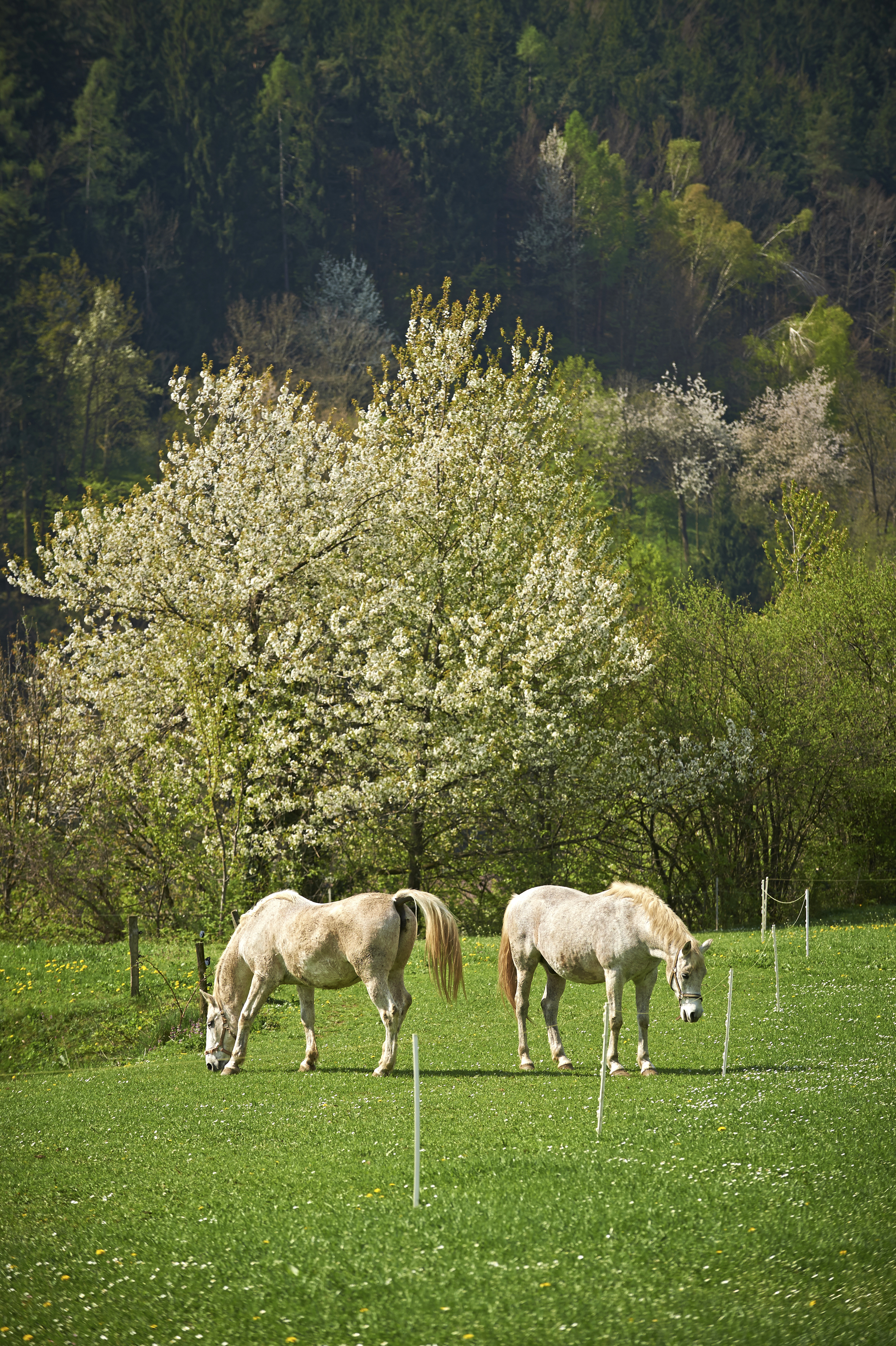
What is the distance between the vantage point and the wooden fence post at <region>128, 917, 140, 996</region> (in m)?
19.9

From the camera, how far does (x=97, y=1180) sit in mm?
10234

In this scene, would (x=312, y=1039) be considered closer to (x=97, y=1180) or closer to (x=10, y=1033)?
(x=97, y=1180)

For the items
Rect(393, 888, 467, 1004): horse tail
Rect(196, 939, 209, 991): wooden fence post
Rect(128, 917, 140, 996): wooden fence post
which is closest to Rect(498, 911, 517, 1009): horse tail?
Rect(393, 888, 467, 1004): horse tail

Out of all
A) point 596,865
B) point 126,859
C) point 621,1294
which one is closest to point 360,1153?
point 621,1294

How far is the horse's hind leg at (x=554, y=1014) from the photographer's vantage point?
13789 mm

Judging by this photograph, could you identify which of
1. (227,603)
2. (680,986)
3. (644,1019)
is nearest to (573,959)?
(644,1019)

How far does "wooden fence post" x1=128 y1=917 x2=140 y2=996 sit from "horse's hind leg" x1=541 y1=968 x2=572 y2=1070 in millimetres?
8273

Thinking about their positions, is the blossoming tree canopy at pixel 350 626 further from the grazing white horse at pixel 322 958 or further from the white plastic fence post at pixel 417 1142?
the white plastic fence post at pixel 417 1142

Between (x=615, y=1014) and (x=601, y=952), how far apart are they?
0.65 metres

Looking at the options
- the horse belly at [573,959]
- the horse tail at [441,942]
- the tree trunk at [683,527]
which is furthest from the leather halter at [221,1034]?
the tree trunk at [683,527]

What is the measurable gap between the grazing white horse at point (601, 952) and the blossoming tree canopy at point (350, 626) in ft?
37.1

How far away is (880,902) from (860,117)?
98.3 meters

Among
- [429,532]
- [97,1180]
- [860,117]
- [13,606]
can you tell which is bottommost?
[97,1180]

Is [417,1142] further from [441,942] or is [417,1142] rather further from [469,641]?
[469,641]
